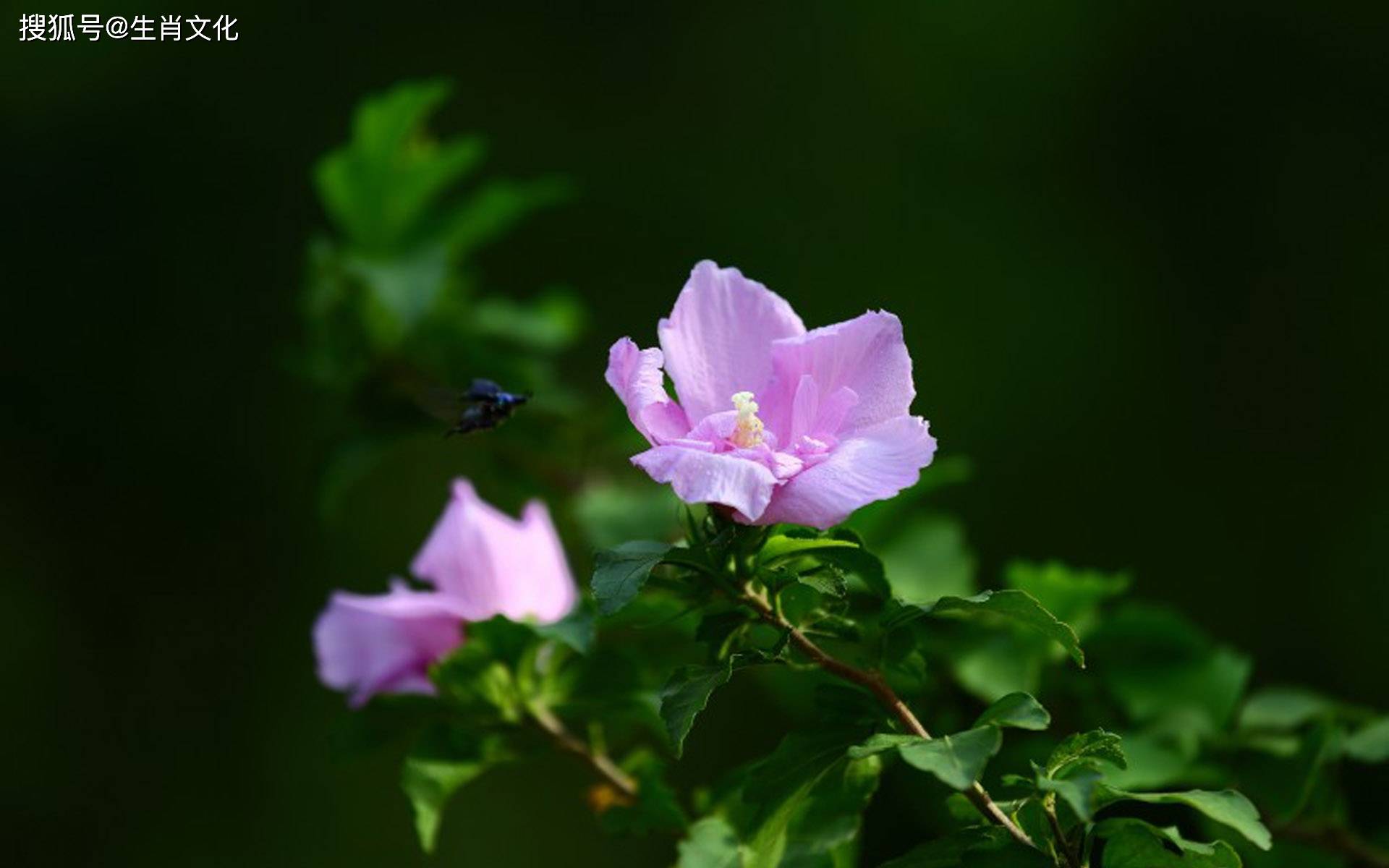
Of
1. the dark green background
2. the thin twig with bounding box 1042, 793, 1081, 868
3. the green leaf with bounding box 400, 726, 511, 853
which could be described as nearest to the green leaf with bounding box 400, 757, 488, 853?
the green leaf with bounding box 400, 726, 511, 853

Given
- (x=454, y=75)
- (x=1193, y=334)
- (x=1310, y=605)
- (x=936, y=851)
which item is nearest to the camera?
(x=936, y=851)

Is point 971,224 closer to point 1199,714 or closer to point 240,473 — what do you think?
point 240,473

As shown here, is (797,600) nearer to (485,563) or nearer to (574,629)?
(574,629)

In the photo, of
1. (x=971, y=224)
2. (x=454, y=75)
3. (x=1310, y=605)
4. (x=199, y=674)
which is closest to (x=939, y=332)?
(x=971, y=224)

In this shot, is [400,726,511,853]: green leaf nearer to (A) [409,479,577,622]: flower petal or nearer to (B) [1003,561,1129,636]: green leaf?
(A) [409,479,577,622]: flower petal

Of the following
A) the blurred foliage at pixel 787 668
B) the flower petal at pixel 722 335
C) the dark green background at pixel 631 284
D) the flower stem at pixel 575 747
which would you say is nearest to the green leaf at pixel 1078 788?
the blurred foliage at pixel 787 668

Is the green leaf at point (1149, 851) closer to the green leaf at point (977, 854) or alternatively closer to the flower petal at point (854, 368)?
the green leaf at point (977, 854)
